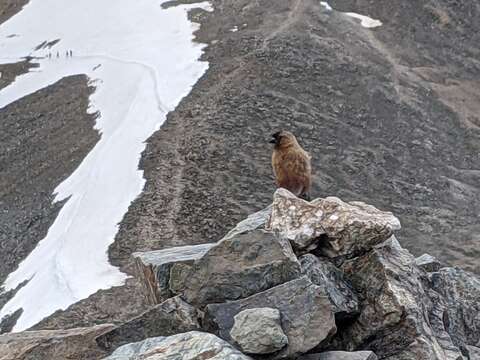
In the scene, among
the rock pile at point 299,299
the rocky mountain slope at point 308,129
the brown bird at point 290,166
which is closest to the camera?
the rock pile at point 299,299

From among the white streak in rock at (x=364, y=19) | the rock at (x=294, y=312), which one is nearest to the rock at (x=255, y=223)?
the rock at (x=294, y=312)

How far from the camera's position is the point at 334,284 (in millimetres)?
10344

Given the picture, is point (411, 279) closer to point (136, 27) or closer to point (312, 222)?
point (312, 222)

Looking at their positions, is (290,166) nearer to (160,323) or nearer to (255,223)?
(255,223)

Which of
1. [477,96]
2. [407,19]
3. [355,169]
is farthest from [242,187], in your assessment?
[407,19]

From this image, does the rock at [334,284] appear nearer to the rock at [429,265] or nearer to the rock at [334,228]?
the rock at [334,228]

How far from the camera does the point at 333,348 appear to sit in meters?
10.0

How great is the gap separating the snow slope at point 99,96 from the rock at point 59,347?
9.47 metres

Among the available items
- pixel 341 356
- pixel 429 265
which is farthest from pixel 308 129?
pixel 341 356

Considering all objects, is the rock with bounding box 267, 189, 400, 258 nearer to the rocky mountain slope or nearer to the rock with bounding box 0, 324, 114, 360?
the rock with bounding box 0, 324, 114, 360

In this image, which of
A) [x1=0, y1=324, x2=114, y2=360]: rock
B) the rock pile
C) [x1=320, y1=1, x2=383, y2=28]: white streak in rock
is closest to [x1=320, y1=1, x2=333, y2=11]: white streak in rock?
[x1=320, y1=1, x2=383, y2=28]: white streak in rock

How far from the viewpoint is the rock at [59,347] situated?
1027 centimetres

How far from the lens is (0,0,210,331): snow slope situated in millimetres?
22469

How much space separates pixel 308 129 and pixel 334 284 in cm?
2446
